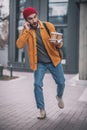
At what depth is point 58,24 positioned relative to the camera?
87.0ft

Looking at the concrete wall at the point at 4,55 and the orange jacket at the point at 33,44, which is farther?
the concrete wall at the point at 4,55

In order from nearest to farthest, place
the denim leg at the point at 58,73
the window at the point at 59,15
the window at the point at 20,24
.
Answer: the denim leg at the point at 58,73 < the window at the point at 59,15 < the window at the point at 20,24

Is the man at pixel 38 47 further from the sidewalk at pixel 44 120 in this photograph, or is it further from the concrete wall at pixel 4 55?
the concrete wall at pixel 4 55

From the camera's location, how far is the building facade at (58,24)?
26.0 m

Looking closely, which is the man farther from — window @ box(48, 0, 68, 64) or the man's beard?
window @ box(48, 0, 68, 64)

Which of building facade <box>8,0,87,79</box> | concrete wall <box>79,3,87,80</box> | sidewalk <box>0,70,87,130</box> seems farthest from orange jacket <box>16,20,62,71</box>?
building facade <box>8,0,87,79</box>

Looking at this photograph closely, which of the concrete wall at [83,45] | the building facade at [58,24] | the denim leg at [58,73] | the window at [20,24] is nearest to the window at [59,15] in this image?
the building facade at [58,24]

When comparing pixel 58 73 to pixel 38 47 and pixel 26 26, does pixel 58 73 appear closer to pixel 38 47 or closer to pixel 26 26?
pixel 38 47

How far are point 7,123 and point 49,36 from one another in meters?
1.65

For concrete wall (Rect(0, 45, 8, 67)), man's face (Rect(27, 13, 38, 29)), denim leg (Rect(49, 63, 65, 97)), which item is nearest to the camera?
man's face (Rect(27, 13, 38, 29))

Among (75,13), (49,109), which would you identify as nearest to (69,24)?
(75,13)

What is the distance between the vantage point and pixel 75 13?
25.9 m

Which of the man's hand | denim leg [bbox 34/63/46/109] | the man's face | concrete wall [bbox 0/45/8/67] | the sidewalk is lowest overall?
concrete wall [bbox 0/45/8/67]

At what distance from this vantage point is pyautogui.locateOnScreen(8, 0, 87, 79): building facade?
26031mm
